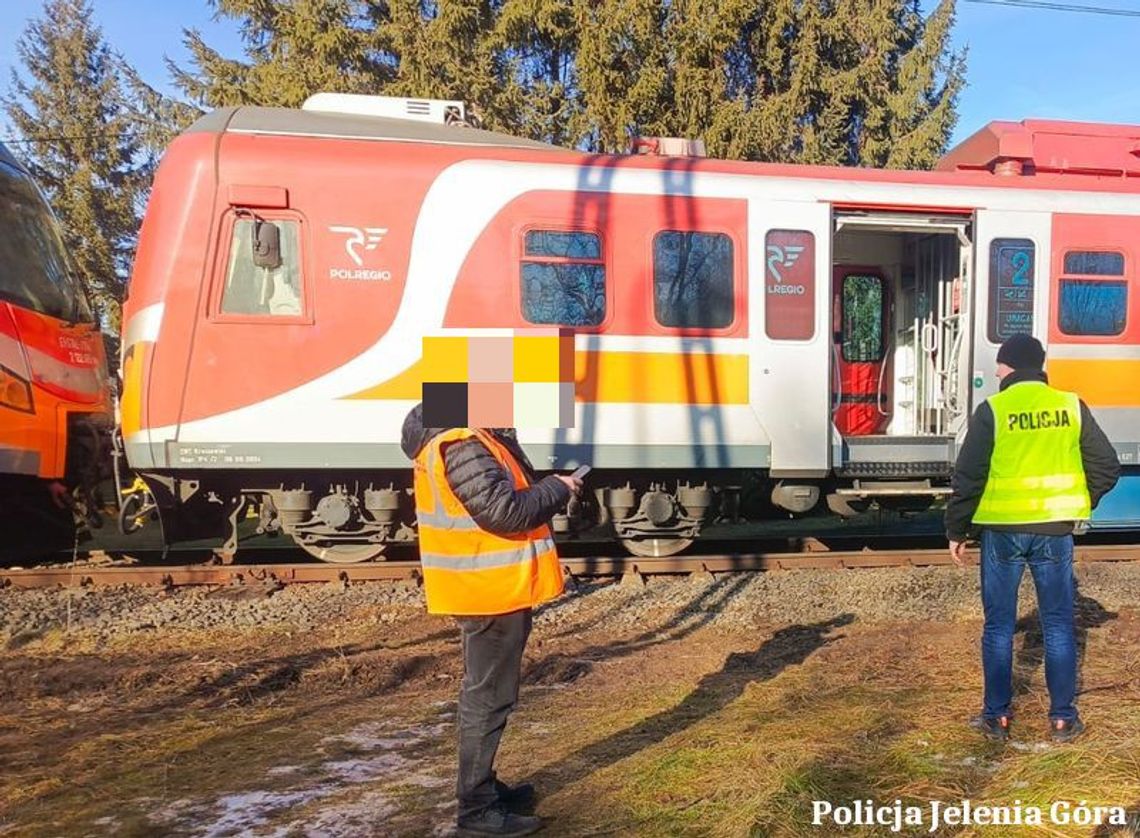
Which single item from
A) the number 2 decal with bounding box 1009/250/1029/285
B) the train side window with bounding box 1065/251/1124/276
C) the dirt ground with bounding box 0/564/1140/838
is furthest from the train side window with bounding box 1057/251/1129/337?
the dirt ground with bounding box 0/564/1140/838

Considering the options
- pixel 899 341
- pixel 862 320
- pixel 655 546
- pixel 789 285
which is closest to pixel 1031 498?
pixel 789 285

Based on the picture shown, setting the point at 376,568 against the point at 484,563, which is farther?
Result: the point at 376,568

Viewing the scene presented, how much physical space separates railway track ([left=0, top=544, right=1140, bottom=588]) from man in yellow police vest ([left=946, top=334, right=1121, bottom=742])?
3526 mm

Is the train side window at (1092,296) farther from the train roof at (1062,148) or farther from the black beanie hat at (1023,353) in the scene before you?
the black beanie hat at (1023,353)

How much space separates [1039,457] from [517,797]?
97.8 inches

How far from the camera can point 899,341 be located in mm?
8945

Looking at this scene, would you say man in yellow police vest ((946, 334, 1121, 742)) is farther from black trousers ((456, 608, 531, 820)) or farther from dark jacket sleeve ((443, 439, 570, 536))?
black trousers ((456, 608, 531, 820))

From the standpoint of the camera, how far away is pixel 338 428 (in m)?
6.34

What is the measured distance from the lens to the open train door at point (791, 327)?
6793mm

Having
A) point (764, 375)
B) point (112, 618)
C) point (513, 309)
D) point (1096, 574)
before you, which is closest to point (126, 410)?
point (112, 618)

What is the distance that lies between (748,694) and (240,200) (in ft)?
15.7

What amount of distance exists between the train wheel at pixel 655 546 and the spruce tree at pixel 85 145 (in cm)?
1601

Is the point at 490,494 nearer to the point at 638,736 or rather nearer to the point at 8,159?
the point at 638,736

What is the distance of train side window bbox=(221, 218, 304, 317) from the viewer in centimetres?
625
